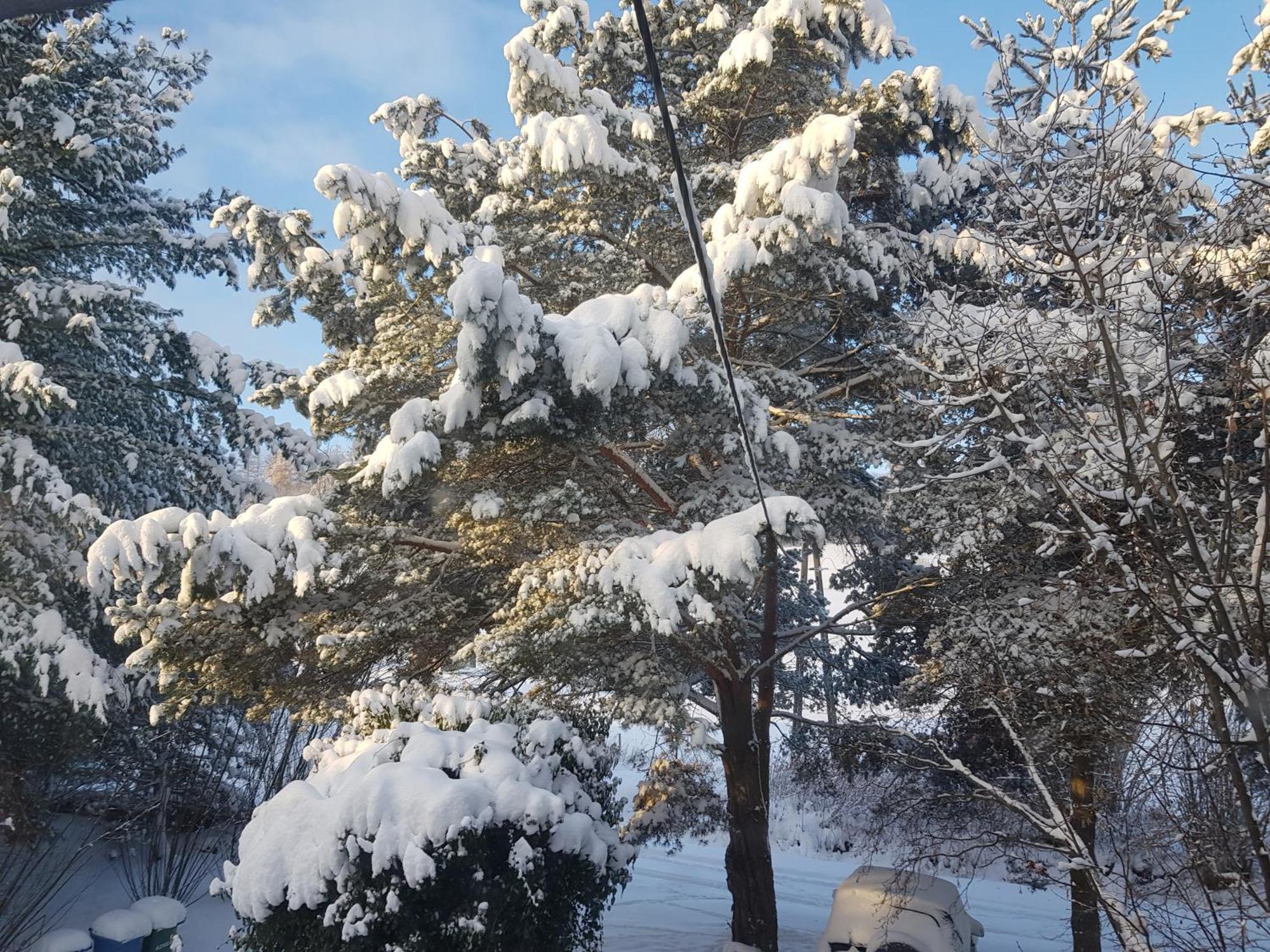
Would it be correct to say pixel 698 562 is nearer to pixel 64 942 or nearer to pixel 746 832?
pixel 746 832

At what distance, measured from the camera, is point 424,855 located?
438 cm

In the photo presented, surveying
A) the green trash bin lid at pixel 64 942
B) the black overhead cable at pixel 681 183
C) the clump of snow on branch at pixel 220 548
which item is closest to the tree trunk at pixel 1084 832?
the black overhead cable at pixel 681 183

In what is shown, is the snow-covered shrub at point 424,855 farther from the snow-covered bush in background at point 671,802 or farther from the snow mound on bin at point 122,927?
the snow-covered bush in background at point 671,802

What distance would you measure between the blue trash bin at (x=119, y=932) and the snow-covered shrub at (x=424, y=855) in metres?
3.24

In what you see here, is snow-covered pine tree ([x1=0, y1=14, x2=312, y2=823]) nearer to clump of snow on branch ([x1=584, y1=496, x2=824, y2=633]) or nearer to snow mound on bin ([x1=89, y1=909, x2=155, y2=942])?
snow mound on bin ([x1=89, y1=909, x2=155, y2=942])

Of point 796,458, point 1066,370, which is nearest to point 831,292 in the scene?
point 796,458

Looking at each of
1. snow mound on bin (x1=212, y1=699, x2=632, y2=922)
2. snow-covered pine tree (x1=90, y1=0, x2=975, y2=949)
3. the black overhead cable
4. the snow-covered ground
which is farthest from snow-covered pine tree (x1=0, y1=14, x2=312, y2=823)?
the black overhead cable

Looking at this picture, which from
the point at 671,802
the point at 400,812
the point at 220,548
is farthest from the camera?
the point at 671,802

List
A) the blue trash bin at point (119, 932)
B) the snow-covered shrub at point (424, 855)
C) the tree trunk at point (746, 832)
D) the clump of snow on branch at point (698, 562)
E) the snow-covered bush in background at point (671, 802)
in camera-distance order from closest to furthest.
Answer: the snow-covered shrub at point (424, 855) < the clump of snow on branch at point (698, 562) < the blue trash bin at point (119, 932) < the tree trunk at point (746, 832) < the snow-covered bush in background at point (671, 802)

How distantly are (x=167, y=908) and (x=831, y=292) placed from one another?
892 cm

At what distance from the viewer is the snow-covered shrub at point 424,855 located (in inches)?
177

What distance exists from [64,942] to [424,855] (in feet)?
16.1

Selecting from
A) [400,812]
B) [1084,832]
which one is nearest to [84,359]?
[400,812]

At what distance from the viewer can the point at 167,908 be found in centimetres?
789
